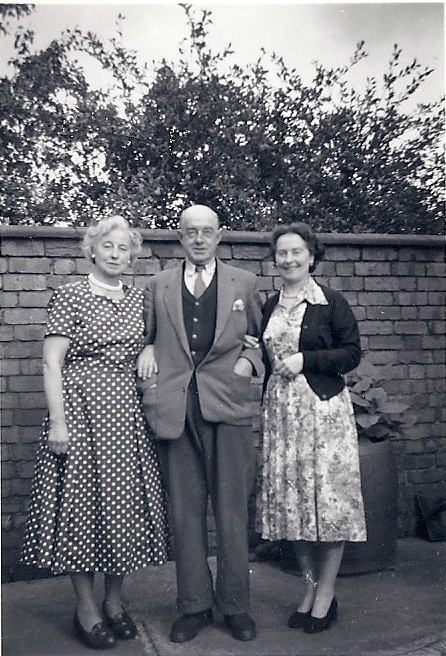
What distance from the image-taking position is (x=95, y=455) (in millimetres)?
2596

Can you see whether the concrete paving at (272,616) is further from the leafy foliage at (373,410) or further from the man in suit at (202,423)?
the leafy foliage at (373,410)

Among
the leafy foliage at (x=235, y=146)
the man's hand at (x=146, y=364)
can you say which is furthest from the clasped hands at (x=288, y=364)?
the leafy foliage at (x=235, y=146)

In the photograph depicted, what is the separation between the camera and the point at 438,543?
4.09 m

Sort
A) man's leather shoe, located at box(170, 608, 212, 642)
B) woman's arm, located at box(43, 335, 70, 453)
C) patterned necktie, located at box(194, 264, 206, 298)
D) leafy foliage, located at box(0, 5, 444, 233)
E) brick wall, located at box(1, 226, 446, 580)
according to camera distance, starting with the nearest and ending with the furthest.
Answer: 1. woman's arm, located at box(43, 335, 70, 453)
2. man's leather shoe, located at box(170, 608, 212, 642)
3. patterned necktie, located at box(194, 264, 206, 298)
4. brick wall, located at box(1, 226, 446, 580)
5. leafy foliage, located at box(0, 5, 444, 233)

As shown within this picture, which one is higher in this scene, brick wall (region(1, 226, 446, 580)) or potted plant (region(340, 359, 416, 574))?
brick wall (region(1, 226, 446, 580))

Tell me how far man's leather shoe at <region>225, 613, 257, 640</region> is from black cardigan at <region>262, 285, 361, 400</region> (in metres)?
1.02

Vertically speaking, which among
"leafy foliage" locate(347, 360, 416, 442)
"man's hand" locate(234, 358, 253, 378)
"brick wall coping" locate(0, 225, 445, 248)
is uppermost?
"brick wall coping" locate(0, 225, 445, 248)

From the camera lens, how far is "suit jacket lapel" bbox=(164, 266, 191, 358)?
107 inches

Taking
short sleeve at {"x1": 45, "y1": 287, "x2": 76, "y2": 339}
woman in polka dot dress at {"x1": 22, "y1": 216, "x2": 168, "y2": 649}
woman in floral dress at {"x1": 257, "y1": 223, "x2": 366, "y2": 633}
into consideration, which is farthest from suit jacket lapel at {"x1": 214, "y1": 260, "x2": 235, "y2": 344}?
short sleeve at {"x1": 45, "y1": 287, "x2": 76, "y2": 339}

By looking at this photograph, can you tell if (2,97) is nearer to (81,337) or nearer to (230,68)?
(230,68)

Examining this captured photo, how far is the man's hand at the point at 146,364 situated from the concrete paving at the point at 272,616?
1157mm

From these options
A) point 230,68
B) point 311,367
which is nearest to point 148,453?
point 311,367

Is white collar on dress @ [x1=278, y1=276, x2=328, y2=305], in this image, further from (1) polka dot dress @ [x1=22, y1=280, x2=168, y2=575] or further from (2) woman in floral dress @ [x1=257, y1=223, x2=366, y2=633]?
(1) polka dot dress @ [x1=22, y1=280, x2=168, y2=575]

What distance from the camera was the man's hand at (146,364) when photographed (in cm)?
272
